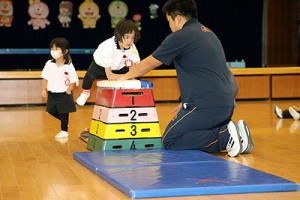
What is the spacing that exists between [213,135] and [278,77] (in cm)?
634

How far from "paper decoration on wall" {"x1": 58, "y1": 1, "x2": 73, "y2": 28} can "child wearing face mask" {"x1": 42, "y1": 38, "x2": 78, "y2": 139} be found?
7.07m

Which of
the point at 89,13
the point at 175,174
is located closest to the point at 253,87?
the point at 89,13

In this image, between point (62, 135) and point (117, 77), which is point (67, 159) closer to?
point (117, 77)

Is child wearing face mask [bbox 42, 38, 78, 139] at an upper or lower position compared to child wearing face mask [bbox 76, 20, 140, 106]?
lower

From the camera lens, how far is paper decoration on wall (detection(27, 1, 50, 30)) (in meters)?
12.5

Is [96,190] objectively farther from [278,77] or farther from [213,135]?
[278,77]

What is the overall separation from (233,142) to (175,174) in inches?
39.3

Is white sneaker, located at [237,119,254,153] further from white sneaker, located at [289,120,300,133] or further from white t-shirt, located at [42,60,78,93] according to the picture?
white t-shirt, located at [42,60,78,93]

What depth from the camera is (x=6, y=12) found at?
12344mm

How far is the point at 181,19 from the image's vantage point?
Result: 4641 mm

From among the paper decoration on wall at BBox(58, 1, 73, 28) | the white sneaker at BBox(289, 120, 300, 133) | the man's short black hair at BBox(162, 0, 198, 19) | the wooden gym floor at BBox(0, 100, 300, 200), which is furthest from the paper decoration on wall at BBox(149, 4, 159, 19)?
the man's short black hair at BBox(162, 0, 198, 19)

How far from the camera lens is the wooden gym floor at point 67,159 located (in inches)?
127

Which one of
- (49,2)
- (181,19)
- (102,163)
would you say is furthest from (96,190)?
(49,2)

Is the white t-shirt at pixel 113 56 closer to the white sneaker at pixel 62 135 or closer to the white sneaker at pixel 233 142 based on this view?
the white sneaker at pixel 62 135
